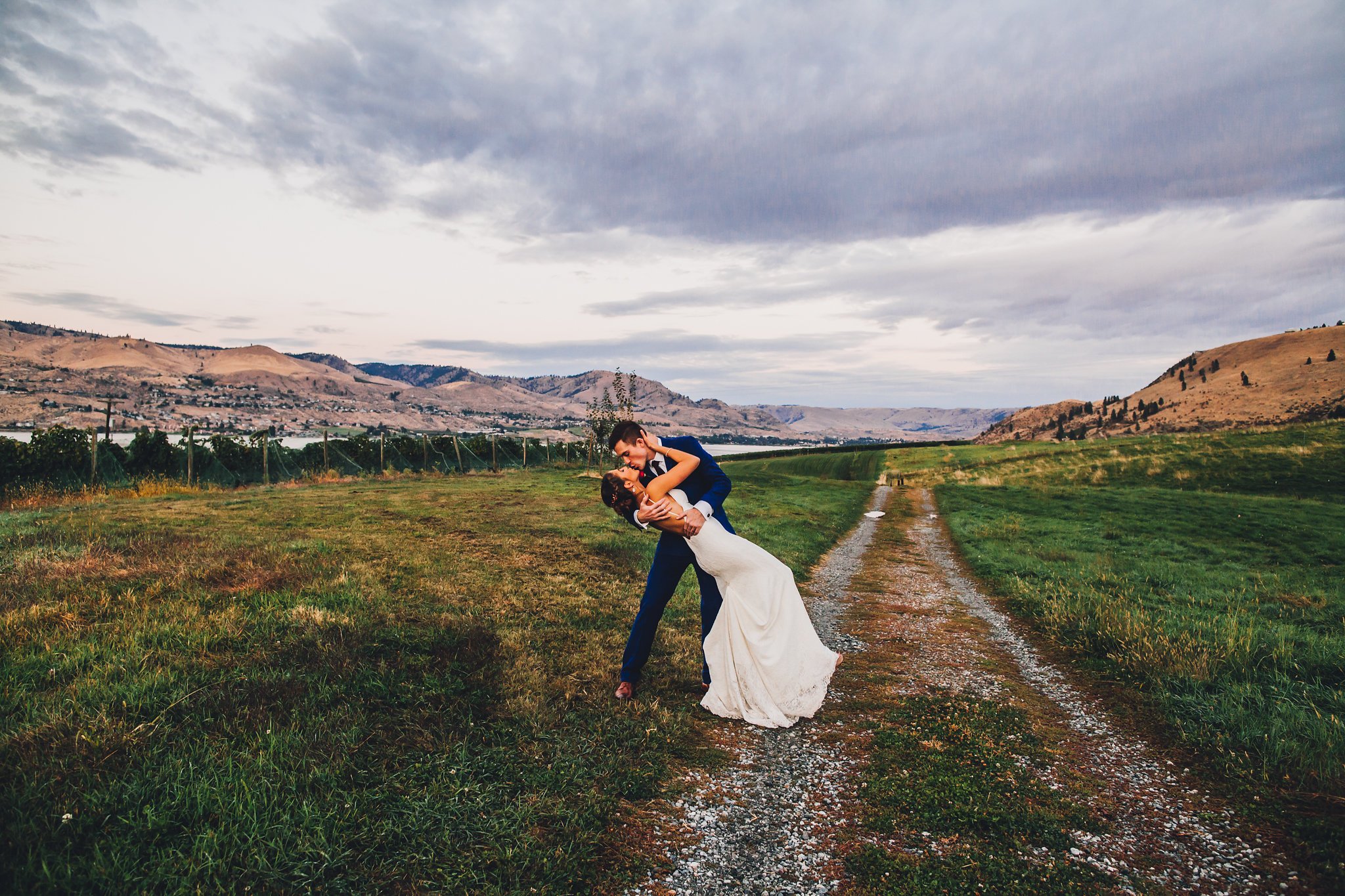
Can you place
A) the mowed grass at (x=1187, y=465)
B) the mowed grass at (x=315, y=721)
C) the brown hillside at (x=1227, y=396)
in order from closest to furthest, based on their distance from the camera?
the mowed grass at (x=315, y=721)
the mowed grass at (x=1187, y=465)
the brown hillside at (x=1227, y=396)

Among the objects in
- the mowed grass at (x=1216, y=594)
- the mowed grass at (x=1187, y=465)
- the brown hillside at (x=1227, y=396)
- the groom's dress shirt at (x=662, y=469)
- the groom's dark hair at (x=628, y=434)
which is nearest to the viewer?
the mowed grass at (x=1216, y=594)

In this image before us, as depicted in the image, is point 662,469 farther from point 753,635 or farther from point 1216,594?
point 1216,594

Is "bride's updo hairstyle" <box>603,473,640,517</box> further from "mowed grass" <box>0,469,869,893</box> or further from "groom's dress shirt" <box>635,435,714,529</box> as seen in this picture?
"mowed grass" <box>0,469,869,893</box>

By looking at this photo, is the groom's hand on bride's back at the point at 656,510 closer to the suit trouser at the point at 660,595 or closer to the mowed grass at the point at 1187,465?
the suit trouser at the point at 660,595

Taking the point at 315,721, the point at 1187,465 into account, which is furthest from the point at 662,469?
the point at 1187,465

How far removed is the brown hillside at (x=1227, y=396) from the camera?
222 feet

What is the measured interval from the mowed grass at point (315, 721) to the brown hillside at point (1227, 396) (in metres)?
89.1

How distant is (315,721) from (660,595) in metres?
Answer: 3.47

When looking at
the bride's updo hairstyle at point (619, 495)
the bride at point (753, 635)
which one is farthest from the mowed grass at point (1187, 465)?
the bride's updo hairstyle at point (619, 495)

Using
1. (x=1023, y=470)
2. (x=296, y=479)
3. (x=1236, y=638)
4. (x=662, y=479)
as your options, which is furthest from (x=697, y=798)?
(x=1023, y=470)

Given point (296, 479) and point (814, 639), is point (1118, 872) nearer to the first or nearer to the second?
point (814, 639)

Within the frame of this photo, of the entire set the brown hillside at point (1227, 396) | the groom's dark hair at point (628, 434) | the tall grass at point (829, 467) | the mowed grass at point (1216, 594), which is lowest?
the tall grass at point (829, 467)

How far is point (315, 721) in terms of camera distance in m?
4.90

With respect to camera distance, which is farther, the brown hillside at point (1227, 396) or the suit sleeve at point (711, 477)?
the brown hillside at point (1227, 396)
